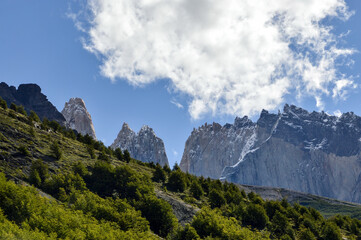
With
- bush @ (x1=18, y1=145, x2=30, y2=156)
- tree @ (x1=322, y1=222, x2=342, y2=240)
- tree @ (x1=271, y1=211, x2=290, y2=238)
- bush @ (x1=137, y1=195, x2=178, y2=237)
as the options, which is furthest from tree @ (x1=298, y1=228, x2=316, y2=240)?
bush @ (x1=18, y1=145, x2=30, y2=156)

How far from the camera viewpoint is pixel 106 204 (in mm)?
58562

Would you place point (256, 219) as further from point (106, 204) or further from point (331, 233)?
point (106, 204)

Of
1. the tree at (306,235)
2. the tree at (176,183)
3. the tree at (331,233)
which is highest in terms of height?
the tree at (176,183)

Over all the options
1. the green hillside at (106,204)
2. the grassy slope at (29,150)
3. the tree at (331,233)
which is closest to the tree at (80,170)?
the green hillside at (106,204)

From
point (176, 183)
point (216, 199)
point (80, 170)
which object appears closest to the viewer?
point (80, 170)

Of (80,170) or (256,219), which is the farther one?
(256,219)

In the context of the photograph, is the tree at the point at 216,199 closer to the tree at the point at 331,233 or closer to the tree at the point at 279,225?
the tree at the point at 279,225

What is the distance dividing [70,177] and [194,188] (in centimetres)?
3494

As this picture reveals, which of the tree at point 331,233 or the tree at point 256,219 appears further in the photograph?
the tree at point 256,219

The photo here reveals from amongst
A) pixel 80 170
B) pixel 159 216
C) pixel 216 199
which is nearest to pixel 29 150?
pixel 80 170

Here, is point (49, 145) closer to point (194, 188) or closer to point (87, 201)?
point (87, 201)

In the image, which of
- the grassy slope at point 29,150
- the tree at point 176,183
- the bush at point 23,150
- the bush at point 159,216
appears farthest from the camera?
the tree at point 176,183

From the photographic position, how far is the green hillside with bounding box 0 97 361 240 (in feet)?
136

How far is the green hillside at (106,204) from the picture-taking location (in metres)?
41.5
